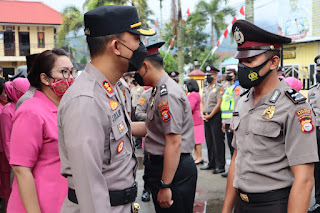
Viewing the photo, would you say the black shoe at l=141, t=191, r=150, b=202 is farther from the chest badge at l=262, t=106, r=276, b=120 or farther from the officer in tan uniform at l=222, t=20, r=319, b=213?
the chest badge at l=262, t=106, r=276, b=120

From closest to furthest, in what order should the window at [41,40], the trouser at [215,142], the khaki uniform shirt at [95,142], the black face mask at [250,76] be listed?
1. the khaki uniform shirt at [95,142]
2. the black face mask at [250,76]
3. the trouser at [215,142]
4. the window at [41,40]

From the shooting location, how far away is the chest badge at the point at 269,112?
7.07 feet

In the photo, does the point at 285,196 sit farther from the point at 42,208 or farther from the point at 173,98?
the point at 42,208

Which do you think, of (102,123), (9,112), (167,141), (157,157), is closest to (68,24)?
(9,112)

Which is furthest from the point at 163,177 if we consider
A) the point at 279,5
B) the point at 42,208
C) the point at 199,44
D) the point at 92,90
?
the point at 199,44

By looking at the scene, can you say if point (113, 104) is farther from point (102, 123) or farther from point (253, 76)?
point (253, 76)

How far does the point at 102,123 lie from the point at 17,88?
2.93m

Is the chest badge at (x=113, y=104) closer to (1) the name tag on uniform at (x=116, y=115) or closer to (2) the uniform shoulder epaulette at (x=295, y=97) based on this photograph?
(1) the name tag on uniform at (x=116, y=115)

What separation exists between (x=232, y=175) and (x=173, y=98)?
0.85m

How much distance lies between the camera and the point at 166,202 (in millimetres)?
2904

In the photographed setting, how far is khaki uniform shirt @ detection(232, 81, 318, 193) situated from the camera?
2.02m

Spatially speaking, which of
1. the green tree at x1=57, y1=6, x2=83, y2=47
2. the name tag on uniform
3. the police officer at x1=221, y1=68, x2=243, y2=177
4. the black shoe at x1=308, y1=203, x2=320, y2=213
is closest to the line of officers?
the name tag on uniform

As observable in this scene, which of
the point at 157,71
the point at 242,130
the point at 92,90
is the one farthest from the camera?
the point at 157,71

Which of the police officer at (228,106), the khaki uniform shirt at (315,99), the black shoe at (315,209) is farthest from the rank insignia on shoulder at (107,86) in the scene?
the police officer at (228,106)
